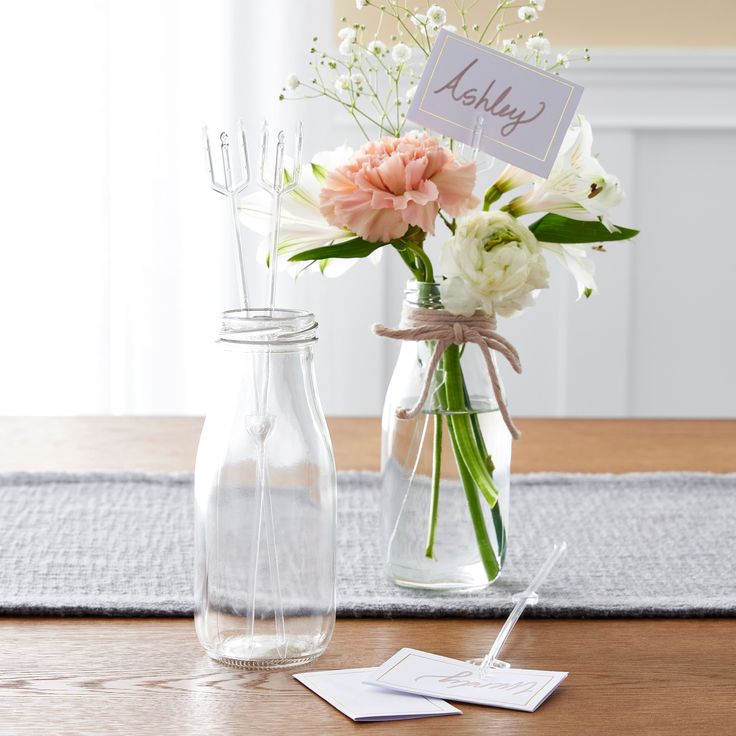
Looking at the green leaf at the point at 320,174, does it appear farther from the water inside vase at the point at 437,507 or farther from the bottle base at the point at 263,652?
the bottle base at the point at 263,652

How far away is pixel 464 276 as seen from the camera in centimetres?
74

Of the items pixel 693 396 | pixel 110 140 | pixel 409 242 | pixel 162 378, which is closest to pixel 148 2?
pixel 110 140

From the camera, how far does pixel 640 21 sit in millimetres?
2143

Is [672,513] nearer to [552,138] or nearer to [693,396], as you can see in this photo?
[552,138]

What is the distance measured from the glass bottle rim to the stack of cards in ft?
0.67

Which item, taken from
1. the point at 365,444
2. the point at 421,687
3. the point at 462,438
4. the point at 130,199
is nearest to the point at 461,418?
the point at 462,438

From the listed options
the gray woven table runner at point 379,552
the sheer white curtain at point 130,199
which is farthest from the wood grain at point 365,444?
the sheer white curtain at point 130,199

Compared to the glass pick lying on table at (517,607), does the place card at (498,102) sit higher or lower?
higher

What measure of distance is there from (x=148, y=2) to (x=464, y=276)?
1.58m

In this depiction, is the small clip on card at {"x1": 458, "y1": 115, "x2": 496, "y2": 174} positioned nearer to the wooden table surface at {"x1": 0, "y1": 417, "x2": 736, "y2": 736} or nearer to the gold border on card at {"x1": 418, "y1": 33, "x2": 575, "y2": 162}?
the gold border on card at {"x1": 418, "y1": 33, "x2": 575, "y2": 162}

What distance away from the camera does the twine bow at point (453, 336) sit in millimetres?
779

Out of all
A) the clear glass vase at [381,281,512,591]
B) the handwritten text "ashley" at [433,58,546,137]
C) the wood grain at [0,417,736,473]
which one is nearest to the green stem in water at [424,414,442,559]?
the clear glass vase at [381,281,512,591]

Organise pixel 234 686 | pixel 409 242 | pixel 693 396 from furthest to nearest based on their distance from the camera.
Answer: pixel 693 396 < pixel 409 242 < pixel 234 686

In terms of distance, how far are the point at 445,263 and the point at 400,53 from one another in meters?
0.17
